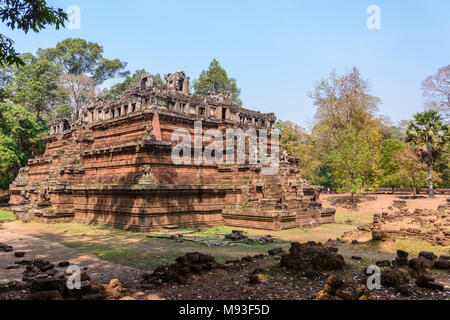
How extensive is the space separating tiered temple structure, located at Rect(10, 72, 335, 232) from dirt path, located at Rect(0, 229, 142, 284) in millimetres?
5080

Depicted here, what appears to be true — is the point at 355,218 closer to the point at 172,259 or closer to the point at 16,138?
the point at 172,259

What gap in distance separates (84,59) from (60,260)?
57302mm

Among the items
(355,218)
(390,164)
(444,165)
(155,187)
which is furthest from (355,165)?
(155,187)

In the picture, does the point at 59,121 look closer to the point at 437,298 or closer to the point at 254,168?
the point at 254,168

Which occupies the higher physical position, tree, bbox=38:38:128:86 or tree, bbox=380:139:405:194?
tree, bbox=38:38:128:86

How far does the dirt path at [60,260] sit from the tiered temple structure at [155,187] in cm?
508

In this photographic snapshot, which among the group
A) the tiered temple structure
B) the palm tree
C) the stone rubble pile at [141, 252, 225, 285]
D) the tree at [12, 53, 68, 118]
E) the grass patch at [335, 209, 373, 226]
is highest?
the tree at [12, 53, 68, 118]

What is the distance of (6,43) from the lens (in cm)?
988

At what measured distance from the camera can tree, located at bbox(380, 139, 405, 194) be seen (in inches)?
1473

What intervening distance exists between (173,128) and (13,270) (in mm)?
16239

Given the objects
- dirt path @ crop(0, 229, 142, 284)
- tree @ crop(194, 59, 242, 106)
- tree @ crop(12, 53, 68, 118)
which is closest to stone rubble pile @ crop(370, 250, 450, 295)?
dirt path @ crop(0, 229, 142, 284)

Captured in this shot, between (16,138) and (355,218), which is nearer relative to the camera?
(355,218)

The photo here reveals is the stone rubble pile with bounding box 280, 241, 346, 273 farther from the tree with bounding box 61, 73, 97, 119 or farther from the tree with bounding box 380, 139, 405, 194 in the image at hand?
the tree with bounding box 61, 73, 97, 119

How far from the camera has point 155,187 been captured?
1744 centimetres
